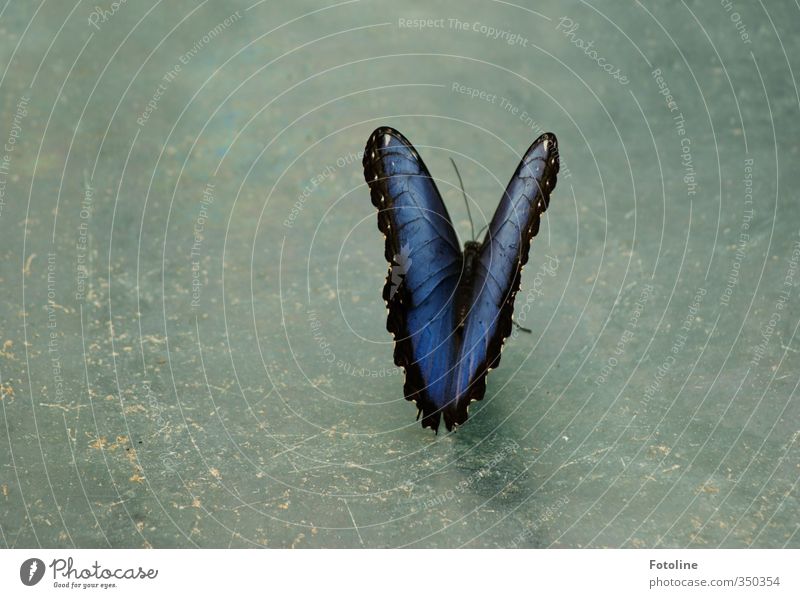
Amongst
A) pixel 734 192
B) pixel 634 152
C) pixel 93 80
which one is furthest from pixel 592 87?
pixel 93 80

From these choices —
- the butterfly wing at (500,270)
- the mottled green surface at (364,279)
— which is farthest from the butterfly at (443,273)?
the mottled green surface at (364,279)

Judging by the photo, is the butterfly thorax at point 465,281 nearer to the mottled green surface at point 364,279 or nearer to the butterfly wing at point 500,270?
the butterfly wing at point 500,270

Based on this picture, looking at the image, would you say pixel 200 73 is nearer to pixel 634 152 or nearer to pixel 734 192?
pixel 634 152

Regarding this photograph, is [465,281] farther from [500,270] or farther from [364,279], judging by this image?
[364,279]

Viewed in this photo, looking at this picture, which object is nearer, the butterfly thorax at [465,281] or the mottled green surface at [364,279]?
the mottled green surface at [364,279]

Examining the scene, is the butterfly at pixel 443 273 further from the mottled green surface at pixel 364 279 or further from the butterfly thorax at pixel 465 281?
the mottled green surface at pixel 364 279
